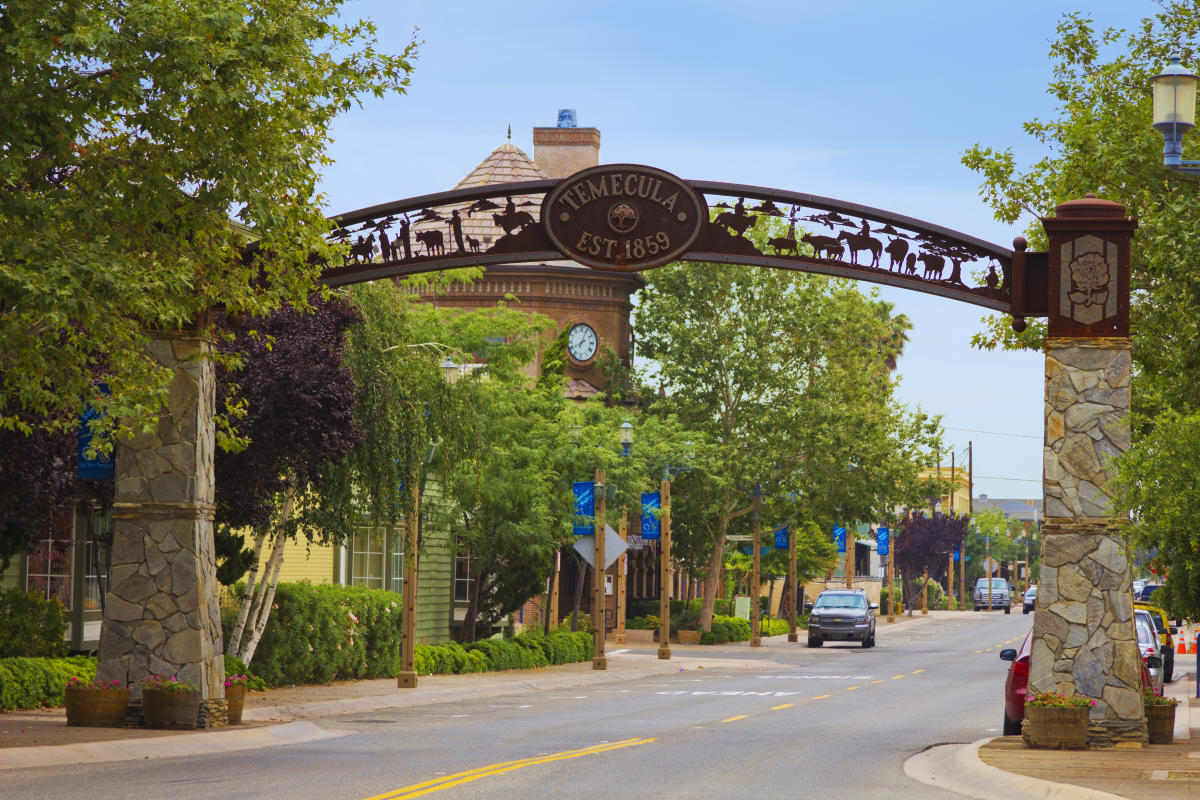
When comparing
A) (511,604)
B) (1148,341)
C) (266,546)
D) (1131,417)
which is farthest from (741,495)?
(1131,417)

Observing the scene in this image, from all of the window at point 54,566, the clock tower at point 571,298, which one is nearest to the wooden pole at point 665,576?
the clock tower at point 571,298

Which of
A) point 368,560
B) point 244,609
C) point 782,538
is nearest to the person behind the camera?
point 244,609

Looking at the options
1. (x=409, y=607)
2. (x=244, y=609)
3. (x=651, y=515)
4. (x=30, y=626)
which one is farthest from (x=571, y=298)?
(x=30, y=626)

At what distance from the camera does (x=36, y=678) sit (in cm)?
2016

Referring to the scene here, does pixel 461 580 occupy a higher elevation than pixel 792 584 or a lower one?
higher

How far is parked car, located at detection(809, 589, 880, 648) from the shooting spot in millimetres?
52719

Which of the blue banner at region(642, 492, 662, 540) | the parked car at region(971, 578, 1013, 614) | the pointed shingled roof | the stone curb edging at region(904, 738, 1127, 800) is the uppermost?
the pointed shingled roof

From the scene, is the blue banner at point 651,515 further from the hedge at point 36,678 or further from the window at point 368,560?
the hedge at point 36,678

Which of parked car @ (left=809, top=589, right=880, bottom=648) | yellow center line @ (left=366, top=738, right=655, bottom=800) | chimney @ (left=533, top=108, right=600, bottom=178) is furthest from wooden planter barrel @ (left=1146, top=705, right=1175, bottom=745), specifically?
chimney @ (left=533, top=108, right=600, bottom=178)

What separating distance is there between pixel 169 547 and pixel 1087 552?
9767 mm

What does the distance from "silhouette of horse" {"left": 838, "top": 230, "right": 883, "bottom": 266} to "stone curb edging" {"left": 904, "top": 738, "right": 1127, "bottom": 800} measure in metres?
5.54

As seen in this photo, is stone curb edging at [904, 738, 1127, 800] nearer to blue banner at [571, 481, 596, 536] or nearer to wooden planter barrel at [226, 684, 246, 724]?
wooden planter barrel at [226, 684, 246, 724]

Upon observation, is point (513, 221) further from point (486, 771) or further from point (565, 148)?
point (565, 148)

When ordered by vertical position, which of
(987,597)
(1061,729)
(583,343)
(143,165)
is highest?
(583,343)
